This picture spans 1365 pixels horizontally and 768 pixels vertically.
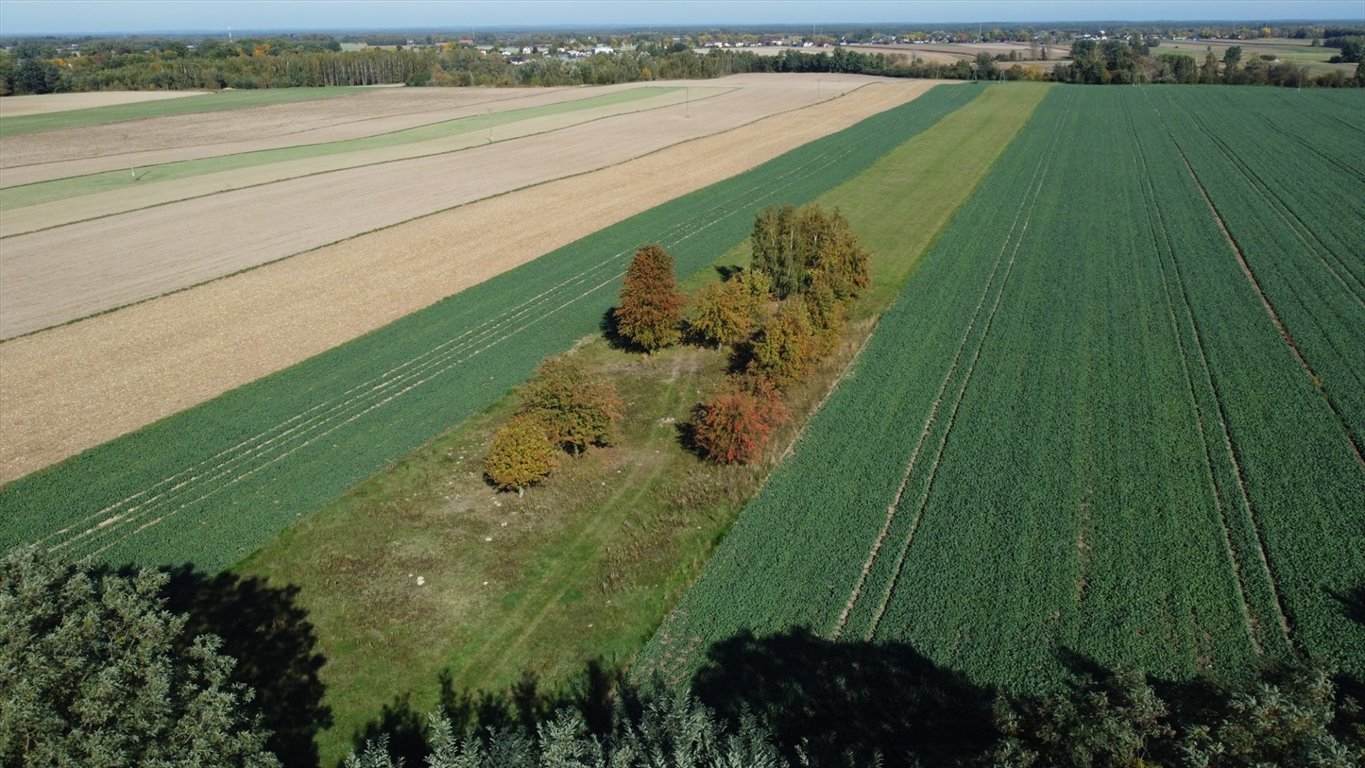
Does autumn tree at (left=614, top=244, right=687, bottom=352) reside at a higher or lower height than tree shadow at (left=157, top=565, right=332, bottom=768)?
higher

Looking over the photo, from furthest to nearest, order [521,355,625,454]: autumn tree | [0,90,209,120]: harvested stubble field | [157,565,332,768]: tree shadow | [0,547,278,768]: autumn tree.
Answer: [0,90,209,120]: harvested stubble field → [521,355,625,454]: autumn tree → [157,565,332,768]: tree shadow → [0,547,278,768]: autumn tree

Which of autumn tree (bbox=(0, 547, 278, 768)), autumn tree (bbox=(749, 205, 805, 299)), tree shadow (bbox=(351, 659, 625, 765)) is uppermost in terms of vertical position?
autumn tree (bbox=(749, 205, 805, 299))

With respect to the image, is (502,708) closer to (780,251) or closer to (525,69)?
(780,251)

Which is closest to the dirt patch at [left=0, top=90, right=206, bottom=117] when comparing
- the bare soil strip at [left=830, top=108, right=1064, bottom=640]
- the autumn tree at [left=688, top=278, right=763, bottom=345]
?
the autumn tree at [left=688, top=278, right=763, bottom=345]

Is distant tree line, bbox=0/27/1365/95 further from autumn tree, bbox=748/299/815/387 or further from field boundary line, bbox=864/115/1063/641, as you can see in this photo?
autumn tree, bbox=748/299/815/387

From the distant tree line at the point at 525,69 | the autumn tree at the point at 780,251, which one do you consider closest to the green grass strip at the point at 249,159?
the distant tree line at the point at 525,69

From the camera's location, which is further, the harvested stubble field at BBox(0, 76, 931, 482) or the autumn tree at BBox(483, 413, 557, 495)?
the harvested stubble field at BBox(0, 76, 931, 482)

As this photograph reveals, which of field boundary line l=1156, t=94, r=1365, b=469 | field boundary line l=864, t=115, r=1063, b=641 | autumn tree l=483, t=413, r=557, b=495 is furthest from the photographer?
field boundary line l=1156, t=94, r=1365, b=469
